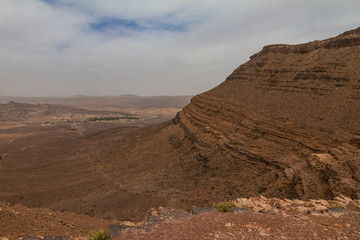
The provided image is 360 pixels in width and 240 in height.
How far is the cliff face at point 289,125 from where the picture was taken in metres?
12.9

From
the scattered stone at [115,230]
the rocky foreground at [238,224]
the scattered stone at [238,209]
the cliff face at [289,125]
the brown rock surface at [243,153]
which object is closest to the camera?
the rocky foreground at [238,224]

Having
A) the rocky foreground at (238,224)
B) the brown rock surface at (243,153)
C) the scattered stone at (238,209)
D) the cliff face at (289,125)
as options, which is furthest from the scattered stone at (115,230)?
the cliff face at (289,125)

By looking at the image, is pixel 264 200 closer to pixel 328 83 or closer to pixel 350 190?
pixel 350 190

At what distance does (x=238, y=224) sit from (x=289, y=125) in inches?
470

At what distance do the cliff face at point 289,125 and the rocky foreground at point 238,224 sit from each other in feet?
9.60

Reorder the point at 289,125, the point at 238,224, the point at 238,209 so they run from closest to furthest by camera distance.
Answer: the point at 238,224, the point at 238,209, the point at 289,125

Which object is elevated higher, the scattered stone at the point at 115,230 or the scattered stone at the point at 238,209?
the scattered stone at the point at 115,230

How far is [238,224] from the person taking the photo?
24.7ft

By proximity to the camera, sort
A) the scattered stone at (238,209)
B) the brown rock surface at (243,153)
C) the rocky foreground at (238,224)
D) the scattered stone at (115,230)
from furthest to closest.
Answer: the brown rock surface at (243,153) < the scattered stone at (238,209) < the scattered stone at (115,230) < the rocky foreground at (238,224)

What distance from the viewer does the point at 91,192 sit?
1969cm

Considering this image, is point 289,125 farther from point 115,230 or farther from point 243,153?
point 115,230

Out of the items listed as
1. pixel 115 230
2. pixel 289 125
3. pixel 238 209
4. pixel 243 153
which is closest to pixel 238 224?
pixel 238 209

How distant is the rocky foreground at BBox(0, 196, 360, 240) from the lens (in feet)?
22.3

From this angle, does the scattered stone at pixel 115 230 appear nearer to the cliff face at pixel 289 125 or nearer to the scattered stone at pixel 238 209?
the scattered stone at pixel 238 209
